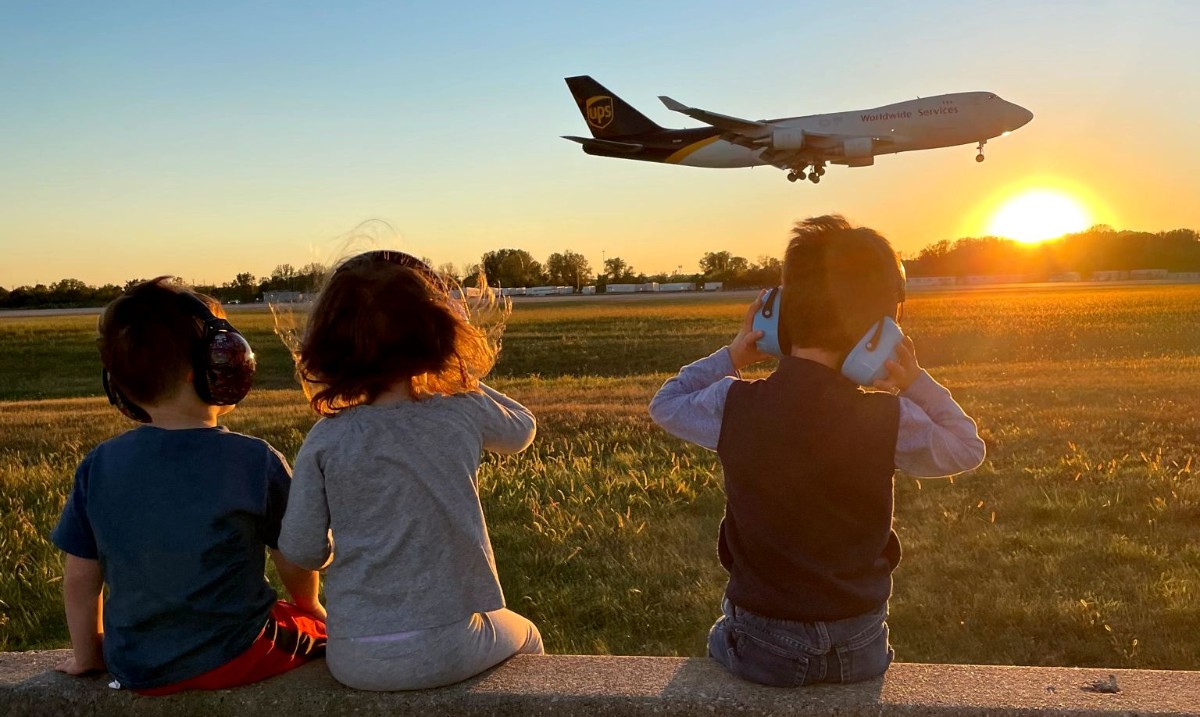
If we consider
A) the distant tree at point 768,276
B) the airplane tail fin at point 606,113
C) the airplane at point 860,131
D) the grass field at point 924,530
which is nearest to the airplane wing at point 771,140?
the airplane at point 860,131

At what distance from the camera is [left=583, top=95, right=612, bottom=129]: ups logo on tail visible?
5919cm

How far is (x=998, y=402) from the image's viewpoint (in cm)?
1077

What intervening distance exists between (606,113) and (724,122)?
1580 cm

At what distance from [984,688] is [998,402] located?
28.9ft

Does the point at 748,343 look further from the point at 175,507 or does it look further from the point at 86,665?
the point at 86,665

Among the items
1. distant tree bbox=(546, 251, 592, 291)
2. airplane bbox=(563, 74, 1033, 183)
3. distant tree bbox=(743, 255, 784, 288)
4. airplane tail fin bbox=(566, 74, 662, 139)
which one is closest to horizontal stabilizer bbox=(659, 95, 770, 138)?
airplane bbox=(563, 74, 1033, 183)

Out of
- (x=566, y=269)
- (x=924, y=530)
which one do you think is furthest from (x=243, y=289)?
(x=924, y=530)

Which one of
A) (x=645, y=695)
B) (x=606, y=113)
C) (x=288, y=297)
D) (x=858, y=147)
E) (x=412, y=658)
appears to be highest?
(x=606, y=113)

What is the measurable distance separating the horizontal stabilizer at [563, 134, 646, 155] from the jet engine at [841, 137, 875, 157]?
35.5ft

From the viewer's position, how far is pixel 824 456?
8.17 ft

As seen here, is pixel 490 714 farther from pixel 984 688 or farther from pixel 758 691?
pixel 984 688

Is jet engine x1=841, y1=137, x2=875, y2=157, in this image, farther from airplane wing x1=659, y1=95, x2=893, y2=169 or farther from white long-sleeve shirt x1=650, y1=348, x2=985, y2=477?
white long-sleeve shirt x1=650, y1=348, x2=985, y2=477

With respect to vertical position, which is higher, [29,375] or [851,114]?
[851,114]

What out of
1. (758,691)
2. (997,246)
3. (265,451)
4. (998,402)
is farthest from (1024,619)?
(997,246)
